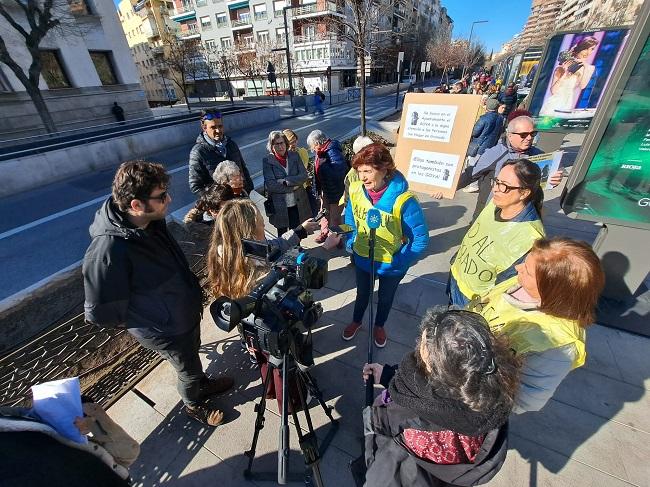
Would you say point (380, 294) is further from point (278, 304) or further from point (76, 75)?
point (76, 75)

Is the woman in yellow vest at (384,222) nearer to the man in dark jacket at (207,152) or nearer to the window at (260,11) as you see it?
the man in dark jacket at (207,152)

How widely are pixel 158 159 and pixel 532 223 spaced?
11.5 m

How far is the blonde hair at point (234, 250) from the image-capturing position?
1.90 metres

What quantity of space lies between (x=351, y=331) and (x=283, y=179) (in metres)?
2.15

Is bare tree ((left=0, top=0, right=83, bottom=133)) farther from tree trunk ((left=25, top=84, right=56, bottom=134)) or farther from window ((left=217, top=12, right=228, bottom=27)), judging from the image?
window ((left=217, top=12, right=228, bottom=27))

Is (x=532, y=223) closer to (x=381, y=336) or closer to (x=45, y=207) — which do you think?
(x=381, y=336)

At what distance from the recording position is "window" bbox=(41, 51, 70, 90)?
16.2 meters

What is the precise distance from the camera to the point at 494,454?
112 cm

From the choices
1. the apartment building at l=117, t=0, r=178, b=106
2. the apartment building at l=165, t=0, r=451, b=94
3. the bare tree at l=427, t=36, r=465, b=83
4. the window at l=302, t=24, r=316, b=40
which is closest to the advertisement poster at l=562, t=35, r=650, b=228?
the bare tree at l=427, t=36, r=465, b=83

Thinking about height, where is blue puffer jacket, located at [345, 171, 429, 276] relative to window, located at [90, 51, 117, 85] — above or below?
below

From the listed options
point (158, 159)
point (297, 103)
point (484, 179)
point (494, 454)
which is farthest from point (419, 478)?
point (297, 103)

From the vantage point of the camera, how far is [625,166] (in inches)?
101

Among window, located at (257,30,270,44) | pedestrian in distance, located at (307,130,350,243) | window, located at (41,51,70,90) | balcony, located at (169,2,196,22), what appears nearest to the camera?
pedestrian in distance, located at (307,130,350,243)

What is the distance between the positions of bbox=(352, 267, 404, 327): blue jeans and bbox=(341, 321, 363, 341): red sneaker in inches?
2.1
